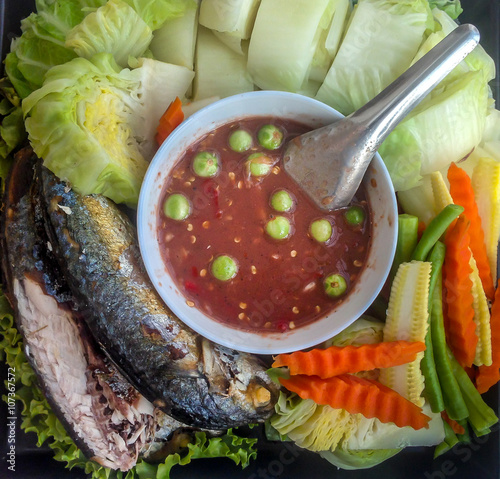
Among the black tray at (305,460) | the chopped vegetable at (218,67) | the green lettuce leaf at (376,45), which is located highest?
the green lettuce leaf at (376,45)

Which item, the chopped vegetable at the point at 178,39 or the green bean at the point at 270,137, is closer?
the green bean at the point at 270,137

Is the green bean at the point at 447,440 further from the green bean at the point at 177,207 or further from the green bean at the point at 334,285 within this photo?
the green bean at the point at 177,207

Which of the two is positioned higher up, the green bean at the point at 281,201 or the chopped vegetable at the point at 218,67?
the chopped vegetable at the point at 218,67

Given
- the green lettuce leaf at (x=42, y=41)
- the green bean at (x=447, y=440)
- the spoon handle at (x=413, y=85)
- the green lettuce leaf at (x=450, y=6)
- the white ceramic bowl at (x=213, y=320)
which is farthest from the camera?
the green lettuce leaf at (x=450, y=6)

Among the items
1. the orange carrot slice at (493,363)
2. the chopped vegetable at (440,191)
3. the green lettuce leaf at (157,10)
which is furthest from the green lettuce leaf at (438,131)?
the green lettuce leaf at (157,10)

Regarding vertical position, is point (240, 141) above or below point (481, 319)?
above

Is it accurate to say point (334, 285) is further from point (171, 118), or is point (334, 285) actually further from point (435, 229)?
point (171, 118)

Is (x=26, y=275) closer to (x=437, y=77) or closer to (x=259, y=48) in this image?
(x=259, y=48)

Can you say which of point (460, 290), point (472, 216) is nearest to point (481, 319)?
point (460, 290)
